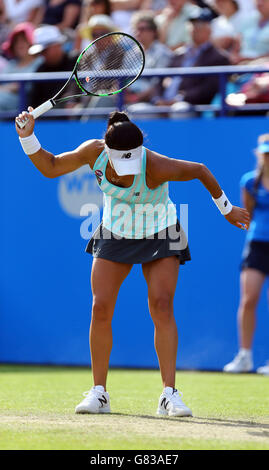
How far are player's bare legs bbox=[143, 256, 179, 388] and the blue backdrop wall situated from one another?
361 centimetres

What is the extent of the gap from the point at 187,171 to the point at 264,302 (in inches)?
157

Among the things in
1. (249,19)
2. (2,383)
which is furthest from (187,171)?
(249,19)

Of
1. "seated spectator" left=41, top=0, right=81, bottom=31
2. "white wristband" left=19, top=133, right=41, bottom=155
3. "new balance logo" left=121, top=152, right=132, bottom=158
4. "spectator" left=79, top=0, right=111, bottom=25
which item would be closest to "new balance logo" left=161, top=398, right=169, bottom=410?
"new balance logo" left=121, top=152, right=132, bottom=158

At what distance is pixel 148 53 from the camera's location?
1062 cm

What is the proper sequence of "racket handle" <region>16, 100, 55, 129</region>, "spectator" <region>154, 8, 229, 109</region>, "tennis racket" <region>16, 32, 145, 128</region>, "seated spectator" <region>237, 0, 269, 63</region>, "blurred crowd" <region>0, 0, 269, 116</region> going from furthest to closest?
"seated spectator" <region>237, 0, 269, 63</region> < "blurred crowd" <region>0, 0, 269, 116</region> < "spectator" <region>154, 8, 229, 109</region> < "tennis racket" <region>16, 32, 145, 128</region> < "racket handle" <region>16, 100, 55, 129</region>

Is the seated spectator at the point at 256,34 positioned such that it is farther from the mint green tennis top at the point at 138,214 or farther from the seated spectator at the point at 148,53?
the mint green tennis top at the point at 138,214

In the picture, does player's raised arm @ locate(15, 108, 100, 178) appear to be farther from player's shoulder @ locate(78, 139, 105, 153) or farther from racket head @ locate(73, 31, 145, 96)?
racket head @ locate(73, 31, 145, 96)

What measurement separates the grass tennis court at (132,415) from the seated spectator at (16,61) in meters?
3.35

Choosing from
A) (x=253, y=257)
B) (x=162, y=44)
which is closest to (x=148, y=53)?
(x=162, y=44)

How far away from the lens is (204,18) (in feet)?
33.6

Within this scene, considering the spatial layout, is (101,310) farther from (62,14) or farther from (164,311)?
(62,14)

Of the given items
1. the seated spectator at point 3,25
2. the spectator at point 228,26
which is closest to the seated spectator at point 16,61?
the seated spectator at point 3,25

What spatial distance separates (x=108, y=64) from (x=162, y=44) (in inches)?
184

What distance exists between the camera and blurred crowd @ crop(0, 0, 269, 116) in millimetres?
9906
